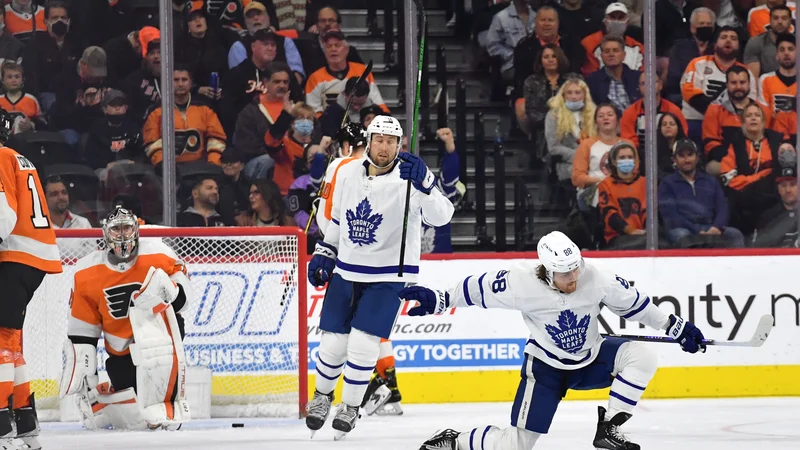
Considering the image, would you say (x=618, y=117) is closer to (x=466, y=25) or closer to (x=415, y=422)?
(x=466, y=25)

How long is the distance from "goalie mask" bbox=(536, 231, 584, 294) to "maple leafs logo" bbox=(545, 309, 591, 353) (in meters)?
0.12

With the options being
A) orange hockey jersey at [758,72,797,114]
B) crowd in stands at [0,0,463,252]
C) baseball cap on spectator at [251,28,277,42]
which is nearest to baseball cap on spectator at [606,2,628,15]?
orange hockey jersey at [758,72,797,114]

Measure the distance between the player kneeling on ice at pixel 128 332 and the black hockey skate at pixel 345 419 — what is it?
33.1 inches

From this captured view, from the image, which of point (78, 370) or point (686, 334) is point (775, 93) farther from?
point (78, 370)

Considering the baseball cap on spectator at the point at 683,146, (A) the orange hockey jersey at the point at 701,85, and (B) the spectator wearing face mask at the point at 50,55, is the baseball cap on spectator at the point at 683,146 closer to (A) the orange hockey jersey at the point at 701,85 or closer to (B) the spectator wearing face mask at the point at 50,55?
(A) the orange hockey jersey at the point at 701,85

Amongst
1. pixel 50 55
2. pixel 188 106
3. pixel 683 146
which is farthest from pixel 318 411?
pixel 683 146

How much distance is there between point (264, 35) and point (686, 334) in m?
3.47

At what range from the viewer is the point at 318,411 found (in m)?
5.08

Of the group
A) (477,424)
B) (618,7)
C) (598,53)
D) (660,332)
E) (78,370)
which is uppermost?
(618,7)

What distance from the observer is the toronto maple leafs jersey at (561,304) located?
14.2ft

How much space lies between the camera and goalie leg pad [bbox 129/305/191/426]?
558cm

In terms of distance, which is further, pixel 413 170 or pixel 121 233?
pixel 121 233

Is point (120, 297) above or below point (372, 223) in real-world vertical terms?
below

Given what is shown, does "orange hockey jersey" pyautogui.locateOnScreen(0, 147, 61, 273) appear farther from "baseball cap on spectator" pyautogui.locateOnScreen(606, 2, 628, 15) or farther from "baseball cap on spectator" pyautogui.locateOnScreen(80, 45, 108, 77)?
"baseball cap on spectator" pyautogui.locateOnScreen(606, 2, 628, 15)
